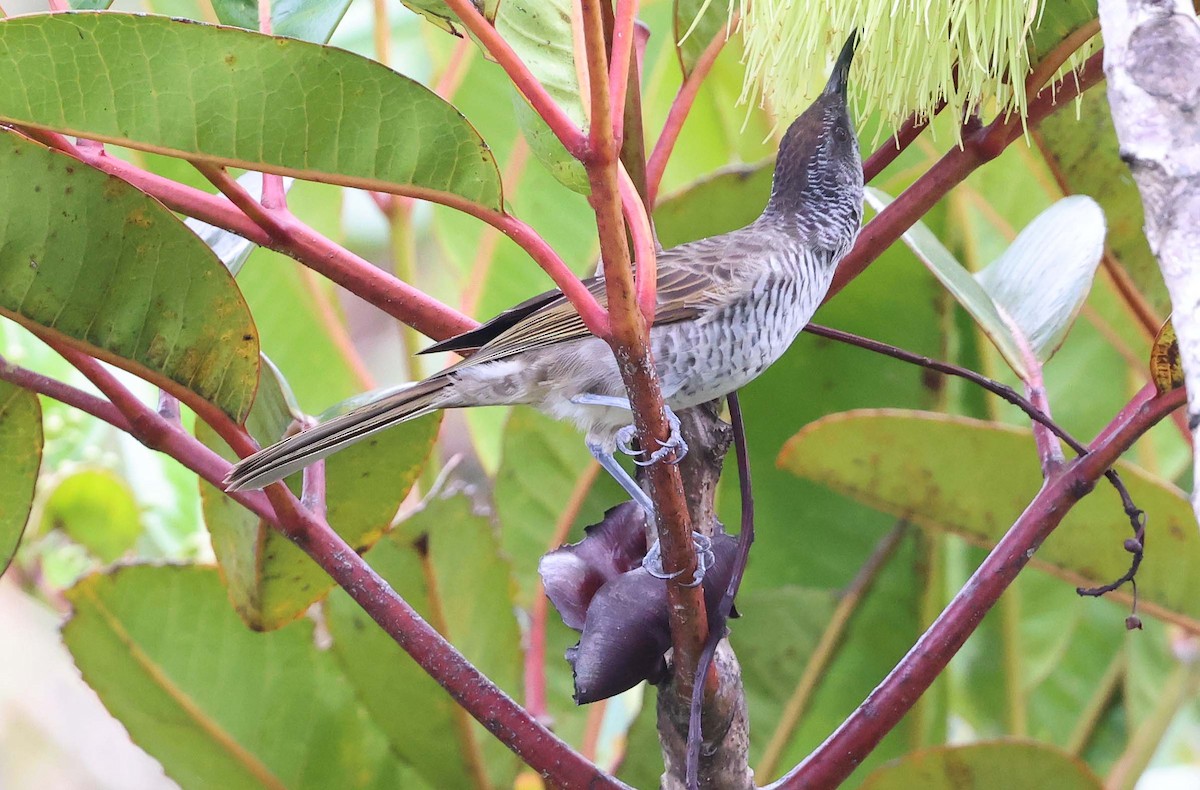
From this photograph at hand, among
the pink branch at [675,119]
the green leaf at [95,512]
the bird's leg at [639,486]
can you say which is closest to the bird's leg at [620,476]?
the bird's leg at [639,486]

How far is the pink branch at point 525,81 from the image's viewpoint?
0.57m

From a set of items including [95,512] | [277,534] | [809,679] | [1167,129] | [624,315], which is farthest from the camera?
[95,512]

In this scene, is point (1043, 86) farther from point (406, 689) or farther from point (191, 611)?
point (191, 611)

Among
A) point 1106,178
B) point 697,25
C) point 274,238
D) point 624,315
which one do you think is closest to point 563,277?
point 624,315

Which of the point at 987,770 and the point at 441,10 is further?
the point at 987,770

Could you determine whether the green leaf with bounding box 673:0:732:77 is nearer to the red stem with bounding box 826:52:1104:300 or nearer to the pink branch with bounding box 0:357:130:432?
the red stem with bounding box 826:52:1104:300

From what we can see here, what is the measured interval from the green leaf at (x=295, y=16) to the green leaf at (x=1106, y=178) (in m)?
0.65

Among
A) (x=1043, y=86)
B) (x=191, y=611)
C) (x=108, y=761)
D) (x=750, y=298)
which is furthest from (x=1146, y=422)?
(x=108, y=761)

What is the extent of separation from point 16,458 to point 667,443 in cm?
56

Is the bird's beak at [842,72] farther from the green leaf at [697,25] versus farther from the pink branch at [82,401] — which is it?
the pink branch at [82,401]

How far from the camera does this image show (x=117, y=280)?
2.59ft

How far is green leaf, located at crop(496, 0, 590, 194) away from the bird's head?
0.44 meters

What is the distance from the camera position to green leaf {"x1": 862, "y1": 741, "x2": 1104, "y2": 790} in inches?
37.4

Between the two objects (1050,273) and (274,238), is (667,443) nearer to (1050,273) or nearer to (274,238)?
(274,238)
